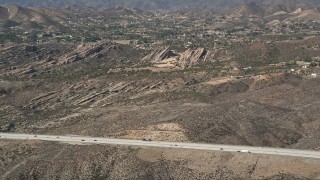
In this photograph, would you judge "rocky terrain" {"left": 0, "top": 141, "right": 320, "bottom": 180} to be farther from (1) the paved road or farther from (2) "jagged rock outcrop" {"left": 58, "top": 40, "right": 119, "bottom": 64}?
(2) "jagged rock outcrop" {"left": 58, "top": 40, "right": 119, "bottom": 64}

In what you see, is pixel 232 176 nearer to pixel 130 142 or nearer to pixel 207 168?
pixel 207 168

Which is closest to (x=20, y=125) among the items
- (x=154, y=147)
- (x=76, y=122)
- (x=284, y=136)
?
(x=76, y=122)

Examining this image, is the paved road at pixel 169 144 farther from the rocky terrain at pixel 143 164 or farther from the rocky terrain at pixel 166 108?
the rocky terrain at pixel 166 108

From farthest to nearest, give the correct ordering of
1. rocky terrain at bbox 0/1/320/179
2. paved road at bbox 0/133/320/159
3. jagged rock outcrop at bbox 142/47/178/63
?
jagged rock outcrop at bbox 142/47/178/63 → paved road at bbox 0/133/320/159 → rocky terrain at bbox 0/1/320/179

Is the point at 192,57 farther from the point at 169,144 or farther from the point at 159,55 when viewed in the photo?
the point at 169,144

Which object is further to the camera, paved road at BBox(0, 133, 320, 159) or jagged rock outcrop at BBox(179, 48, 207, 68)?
jagged rock outcrop at BBox(179, 48, 207, 68)

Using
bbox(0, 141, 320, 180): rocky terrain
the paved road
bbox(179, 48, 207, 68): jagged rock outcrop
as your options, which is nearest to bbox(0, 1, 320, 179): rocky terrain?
bbox(0, 141, 320, 180): rocky terrain
